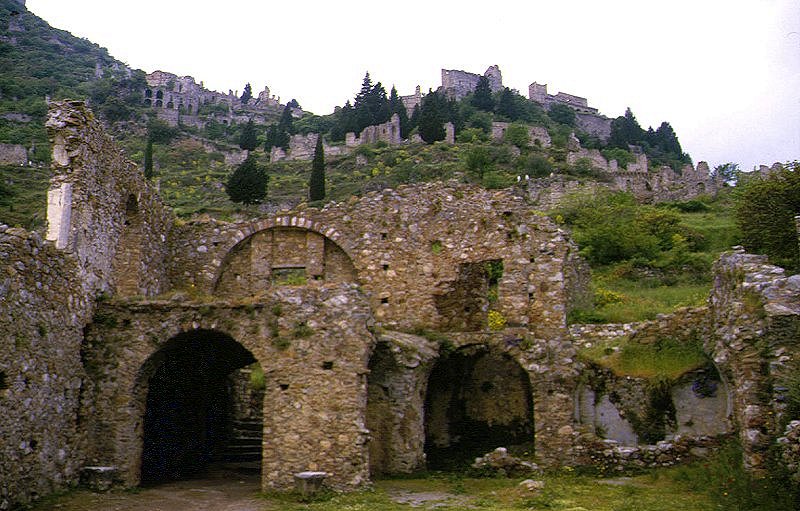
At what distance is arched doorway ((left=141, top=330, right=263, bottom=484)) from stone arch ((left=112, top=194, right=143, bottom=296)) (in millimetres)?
2231

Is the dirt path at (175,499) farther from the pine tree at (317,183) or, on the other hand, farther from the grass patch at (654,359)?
the pine tree at (317,183)

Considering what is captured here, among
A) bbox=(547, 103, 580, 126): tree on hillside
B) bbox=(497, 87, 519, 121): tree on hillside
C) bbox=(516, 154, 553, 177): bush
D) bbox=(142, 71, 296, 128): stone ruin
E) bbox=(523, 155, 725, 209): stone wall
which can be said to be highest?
bbox=(142, 71, 296, 128): stone ruin

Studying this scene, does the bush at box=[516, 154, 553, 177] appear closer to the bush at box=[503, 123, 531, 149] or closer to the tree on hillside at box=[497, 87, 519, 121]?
the bush at box=[503, 123, 531, 149]

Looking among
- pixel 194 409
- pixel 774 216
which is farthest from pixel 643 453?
pixel 774 216

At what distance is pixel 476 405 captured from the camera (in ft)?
73.5

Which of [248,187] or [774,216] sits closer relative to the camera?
[774,216]

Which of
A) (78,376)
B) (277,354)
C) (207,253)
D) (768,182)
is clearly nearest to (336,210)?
(207,253)

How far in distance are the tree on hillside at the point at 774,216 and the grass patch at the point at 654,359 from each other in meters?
13.4

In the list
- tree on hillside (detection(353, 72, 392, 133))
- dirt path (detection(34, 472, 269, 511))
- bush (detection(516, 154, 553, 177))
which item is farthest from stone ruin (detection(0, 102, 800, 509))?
tree on hillside (detection(353, 72, 392, 133))

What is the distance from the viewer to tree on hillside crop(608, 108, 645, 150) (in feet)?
369

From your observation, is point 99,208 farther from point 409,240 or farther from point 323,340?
point 409,240

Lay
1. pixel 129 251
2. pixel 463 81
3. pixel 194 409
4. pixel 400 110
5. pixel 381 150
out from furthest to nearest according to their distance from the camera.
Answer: pixel 463 81
pixel 400 110
pixel 381 150
pixel 194 409
pixel 129 251

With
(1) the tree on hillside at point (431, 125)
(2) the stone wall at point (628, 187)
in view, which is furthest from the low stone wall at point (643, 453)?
(1) the tree on hillside at point (431, 125)

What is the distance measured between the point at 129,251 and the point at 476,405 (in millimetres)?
10667
